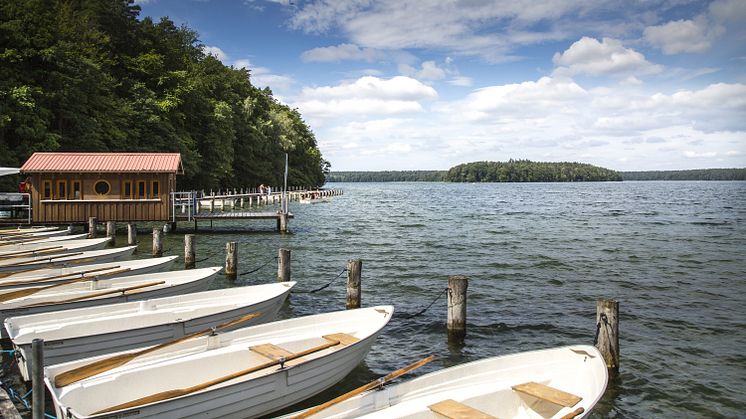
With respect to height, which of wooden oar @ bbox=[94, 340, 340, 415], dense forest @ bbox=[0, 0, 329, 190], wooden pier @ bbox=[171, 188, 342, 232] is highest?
dense forest @ bbox=[0, 0, 329, 190]

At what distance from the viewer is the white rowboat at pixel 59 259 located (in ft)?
53.4

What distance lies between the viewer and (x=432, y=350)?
39.4ft

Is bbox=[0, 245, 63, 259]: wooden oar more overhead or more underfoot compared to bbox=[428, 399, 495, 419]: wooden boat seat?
more overhead

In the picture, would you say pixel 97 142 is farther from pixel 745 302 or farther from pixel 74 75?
pixel 745 302

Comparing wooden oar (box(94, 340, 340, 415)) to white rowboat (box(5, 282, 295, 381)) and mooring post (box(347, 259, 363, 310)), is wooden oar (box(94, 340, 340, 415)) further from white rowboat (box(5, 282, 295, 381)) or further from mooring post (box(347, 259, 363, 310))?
mooring post (box(347, 259, 363, 310))

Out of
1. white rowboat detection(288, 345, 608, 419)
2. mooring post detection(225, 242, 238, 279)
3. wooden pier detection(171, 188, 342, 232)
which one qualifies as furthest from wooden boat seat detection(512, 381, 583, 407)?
wooden pier detection(171, 188, 342, 232)

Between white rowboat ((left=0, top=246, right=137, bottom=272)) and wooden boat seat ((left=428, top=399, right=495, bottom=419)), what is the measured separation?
1376 centimetres

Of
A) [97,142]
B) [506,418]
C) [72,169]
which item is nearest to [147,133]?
[97,142]

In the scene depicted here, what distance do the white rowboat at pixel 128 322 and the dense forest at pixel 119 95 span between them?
28105 millimetres

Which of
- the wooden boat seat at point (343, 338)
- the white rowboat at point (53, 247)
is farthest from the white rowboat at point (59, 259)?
the wooden boat seat at point (343, 338)

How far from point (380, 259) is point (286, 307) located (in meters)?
10.2

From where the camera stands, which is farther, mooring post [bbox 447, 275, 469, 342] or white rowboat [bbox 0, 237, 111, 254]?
white rowboat [bbox 0, 237, 111, 254]

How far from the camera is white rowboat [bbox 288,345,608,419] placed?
6805 millimetres

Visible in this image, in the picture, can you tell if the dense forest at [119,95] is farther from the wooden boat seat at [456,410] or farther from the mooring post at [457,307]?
the wooden boat seat at [456,410]
